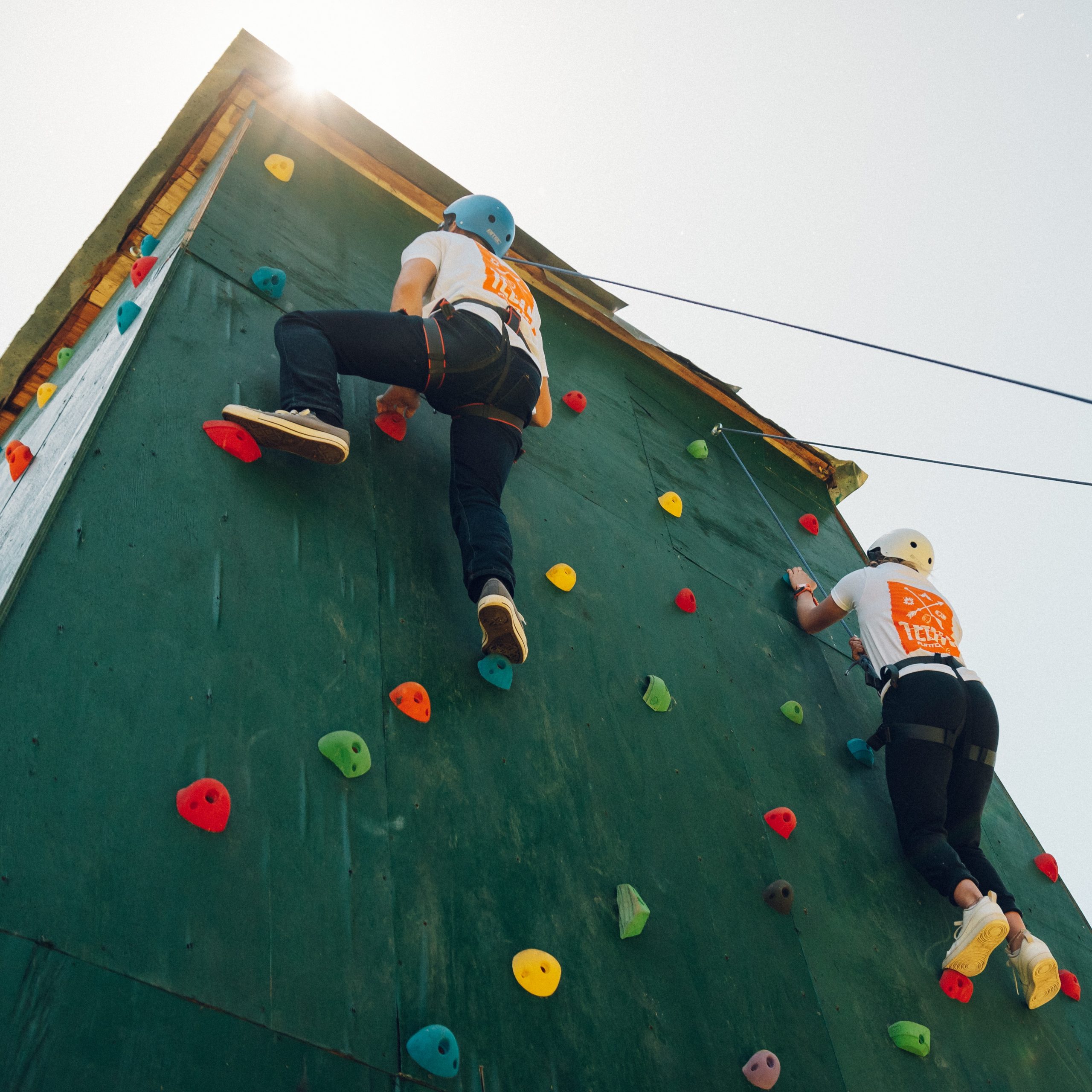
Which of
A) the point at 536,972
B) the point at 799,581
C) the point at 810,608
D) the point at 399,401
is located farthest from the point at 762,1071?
the point at 799,581

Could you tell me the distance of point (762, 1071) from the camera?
2104 millimetres

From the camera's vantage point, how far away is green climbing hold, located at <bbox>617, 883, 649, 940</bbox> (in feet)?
6.97

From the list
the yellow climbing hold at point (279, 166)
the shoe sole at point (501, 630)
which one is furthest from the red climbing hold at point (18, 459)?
the yellow climbing hold at point (279, 166)

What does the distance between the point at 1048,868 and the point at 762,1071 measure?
2460 mm

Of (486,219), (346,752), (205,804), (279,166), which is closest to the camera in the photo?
(205,804)

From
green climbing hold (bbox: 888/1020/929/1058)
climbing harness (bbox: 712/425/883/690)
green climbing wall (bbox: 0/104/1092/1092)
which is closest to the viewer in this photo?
green climbing wall (bbox: 0/104/1092/1092)

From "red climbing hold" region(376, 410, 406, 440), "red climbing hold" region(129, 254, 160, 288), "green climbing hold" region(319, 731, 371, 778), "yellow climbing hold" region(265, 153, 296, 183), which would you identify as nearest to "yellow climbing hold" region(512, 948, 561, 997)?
"green climbing hold" region(319, 731, 371, 778)

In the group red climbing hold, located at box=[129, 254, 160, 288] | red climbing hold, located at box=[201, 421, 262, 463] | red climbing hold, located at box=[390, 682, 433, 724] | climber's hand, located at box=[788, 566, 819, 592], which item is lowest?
red climbing hold, located at box=[390, 682, 433, 724]

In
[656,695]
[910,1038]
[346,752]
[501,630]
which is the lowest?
[910,1038]

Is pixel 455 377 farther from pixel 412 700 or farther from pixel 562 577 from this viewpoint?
pixel 412 700

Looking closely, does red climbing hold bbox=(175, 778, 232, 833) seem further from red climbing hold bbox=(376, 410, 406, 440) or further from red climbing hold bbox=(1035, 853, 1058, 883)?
red climbing hold bbox=(1035, 853, 1058, 883)

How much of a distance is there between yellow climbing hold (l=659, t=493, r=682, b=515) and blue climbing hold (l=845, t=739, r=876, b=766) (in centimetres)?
119

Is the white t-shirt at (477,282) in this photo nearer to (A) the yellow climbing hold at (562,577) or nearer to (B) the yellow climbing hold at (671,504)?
(A) the yellow climbing hold at (562,577)

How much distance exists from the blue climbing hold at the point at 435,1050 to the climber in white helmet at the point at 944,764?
6.24 feet
